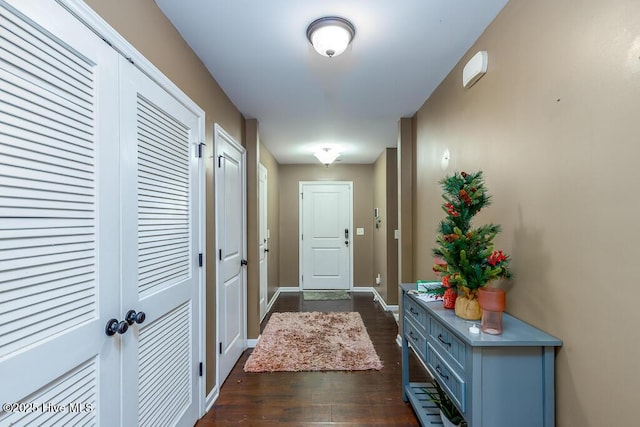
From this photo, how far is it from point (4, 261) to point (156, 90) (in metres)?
1.01

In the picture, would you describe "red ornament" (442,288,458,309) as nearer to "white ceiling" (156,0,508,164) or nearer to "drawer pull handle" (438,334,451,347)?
"drawer pull handle" (438,334,451,347)

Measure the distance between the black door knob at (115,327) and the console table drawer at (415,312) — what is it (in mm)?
1508

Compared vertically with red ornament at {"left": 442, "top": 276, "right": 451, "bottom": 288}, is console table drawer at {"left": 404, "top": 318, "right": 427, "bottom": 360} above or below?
below

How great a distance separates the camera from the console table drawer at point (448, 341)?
4.15 ft

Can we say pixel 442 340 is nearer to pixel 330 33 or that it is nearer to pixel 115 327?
pixel 115 327

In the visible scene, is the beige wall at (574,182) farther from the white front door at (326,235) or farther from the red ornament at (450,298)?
the white front door at (326,235)

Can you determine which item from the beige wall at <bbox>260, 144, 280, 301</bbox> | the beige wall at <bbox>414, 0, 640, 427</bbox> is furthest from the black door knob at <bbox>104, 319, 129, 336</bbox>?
the beige wall at <bbox>260, 144, 280, 301</bbox>

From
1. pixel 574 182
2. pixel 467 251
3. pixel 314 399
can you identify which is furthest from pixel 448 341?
pixel 314 399

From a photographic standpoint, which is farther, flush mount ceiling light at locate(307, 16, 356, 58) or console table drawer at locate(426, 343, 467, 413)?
flush mount ceiling light at locate(307, 16, 356, 58)

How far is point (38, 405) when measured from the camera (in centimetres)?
86

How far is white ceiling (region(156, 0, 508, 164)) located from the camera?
1.52 meters

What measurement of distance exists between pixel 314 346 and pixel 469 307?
2.05 m

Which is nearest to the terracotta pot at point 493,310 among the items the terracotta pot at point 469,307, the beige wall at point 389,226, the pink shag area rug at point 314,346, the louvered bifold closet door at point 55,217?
the terracotta pot at point 469,307

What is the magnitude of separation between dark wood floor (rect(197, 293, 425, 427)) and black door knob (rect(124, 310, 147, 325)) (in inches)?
45.1
